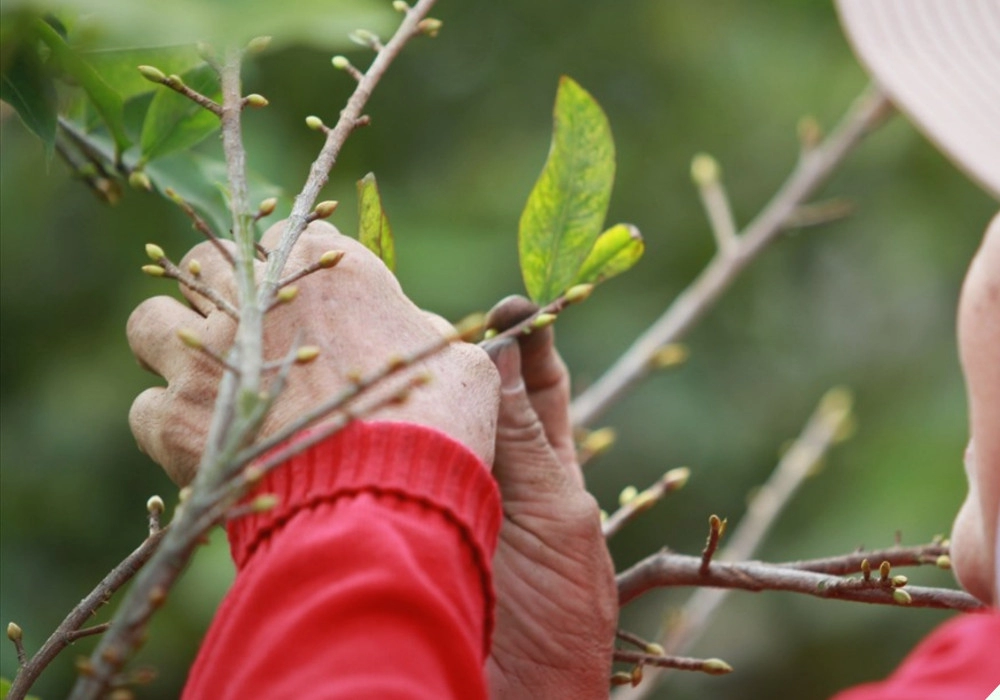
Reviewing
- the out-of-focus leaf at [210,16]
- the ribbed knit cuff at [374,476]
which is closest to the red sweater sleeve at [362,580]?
the ribbed knit cuff at [374,476]

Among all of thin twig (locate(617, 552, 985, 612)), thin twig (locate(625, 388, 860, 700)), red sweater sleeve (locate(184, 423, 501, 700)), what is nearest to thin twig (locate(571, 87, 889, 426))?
thin twig (locate(625, 388, 860, 700))

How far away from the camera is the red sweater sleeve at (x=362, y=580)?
0.55 m

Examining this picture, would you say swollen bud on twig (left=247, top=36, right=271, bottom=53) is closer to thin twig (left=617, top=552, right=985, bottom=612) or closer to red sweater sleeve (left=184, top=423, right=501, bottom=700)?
red sweater sleeve (left=184, top=423, right=501, bottom=700)

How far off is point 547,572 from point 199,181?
351 millimetres

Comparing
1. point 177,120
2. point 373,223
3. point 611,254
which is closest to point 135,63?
point 177,120

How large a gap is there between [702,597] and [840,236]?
1946 millimetres

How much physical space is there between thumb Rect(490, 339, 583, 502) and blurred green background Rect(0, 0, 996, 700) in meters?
1.34

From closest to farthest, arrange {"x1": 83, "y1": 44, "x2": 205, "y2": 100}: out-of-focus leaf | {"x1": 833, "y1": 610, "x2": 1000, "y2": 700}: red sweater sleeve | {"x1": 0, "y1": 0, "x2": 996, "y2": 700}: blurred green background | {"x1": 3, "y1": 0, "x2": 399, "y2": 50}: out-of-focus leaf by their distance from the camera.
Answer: {"x1": 3, "y1": 0, "x2": 399, "y2": 50}: out-of-focus leaf → {"x1": 833, "y1": 610, "x2": 1000, "y2": 700}: red sweater sleeve → {"x1": 83, "y1": 44, "x2": 205, "y2": 100}: out-of-focus leaf → {"x1": 0, "y1": 0, "x2": 996, "y2": 700}: blurred green background

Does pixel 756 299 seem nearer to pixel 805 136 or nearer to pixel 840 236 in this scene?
pixel 840 236

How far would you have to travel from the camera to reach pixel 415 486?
61cm

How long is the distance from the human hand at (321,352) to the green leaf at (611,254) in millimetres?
128

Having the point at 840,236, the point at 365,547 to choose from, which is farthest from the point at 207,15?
the point at 840,236

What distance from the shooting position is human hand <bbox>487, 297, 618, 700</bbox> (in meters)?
0.81

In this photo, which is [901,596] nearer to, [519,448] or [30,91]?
[519,448]
